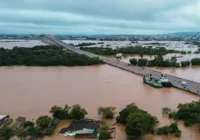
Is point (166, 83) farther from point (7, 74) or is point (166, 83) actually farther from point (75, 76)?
point (7, 74)

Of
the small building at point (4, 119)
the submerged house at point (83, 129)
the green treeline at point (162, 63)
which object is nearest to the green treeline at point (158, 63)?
the green treeline at point (162, 63)

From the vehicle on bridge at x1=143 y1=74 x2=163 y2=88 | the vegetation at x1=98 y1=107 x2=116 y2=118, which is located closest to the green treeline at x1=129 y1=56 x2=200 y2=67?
the vehicle on bridge at x1=143 y1=74 x2=163 y2=88

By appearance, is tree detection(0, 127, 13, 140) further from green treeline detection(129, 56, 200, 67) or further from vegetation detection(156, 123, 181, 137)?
green treeline detection(129, 56, 200, 67)

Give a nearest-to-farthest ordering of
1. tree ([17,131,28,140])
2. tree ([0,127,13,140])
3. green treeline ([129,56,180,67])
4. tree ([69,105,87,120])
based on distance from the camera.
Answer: tree ([0,127,13,140]), tree ([17,131,28,140]), tree ([69,105,87,120]), green treeline ([129,56,180,67])

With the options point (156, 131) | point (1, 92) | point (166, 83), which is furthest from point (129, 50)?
point (156, 131)

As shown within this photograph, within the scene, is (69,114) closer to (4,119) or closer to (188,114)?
(4,119)

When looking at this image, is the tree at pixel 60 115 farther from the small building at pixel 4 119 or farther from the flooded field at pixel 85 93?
the small building at pixel 4 119
